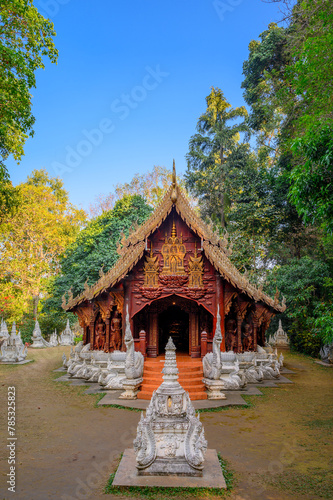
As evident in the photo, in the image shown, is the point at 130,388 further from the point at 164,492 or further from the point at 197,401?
the point at 164,492

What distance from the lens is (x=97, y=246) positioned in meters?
20.9

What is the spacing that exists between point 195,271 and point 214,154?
16.7 metres

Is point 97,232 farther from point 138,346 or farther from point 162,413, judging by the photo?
point 162,413

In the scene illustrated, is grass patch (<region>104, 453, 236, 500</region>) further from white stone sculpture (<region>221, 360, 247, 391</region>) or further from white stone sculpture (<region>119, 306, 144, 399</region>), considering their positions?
white stone sculpture (<region>221, 360, 247, 391</region>)

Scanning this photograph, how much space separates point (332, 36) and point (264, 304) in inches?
358

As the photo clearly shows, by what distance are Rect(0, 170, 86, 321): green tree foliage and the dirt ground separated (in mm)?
14994

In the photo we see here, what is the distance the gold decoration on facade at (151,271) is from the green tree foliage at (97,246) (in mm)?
8099

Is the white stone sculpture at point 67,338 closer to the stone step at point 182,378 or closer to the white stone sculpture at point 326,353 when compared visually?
the stone step at point 182,378

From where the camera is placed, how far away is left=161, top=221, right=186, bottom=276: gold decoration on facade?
12125mm

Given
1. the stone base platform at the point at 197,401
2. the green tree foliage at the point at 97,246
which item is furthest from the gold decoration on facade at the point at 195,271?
the green tree foliage at the point at 97,246

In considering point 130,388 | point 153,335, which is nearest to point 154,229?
point 153,335

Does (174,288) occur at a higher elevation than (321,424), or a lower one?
higher

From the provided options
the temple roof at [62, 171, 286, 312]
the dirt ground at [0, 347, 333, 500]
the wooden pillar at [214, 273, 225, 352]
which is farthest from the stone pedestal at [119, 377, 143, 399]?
the wooden pillar at [214, 273, 225, 352]

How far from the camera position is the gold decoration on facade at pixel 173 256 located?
12.1 m
